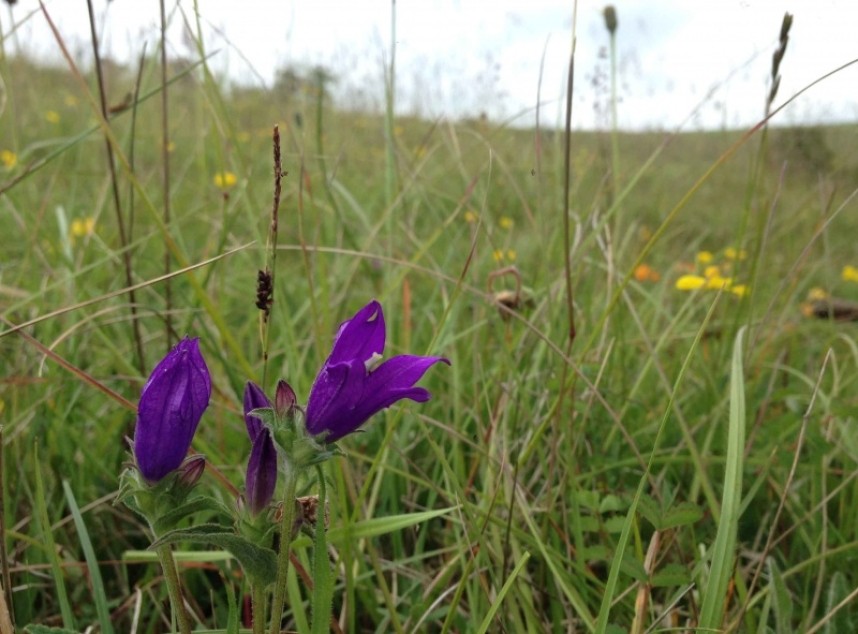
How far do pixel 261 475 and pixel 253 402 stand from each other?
0.06 meters

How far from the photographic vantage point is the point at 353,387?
59 centimetres

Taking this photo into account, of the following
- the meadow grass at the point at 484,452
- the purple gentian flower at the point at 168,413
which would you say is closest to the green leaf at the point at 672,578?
the meadow grass at the point at 484,452

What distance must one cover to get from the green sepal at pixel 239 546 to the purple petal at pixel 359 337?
0.15 m

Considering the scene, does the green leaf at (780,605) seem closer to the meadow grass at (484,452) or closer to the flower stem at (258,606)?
the meadow grass at (484,452)

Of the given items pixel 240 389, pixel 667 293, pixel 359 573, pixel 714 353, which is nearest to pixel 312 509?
pixel 359 573

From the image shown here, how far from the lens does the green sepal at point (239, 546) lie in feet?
1.81

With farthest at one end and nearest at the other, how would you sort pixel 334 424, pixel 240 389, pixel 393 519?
pixel 240 389 < pixel 393 519 < pixel 334 424

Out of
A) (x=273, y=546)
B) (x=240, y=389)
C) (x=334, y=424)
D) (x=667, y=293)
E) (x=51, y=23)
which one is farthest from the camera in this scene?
(x=667, y=293)

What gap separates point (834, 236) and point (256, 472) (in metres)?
5.76

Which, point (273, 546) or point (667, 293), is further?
point (667, 293)

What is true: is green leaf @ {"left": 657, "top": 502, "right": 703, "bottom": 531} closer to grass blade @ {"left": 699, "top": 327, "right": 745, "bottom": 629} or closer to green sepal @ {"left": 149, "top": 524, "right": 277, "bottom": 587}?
grass blade @ {"left": 699, "top": 327, "right": 745, "bottom": 629}

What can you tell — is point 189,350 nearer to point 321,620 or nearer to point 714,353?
point 321,620

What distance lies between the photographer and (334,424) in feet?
1.93

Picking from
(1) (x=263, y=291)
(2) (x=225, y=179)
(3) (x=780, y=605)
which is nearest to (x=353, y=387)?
(1) (x=263, y=291)
